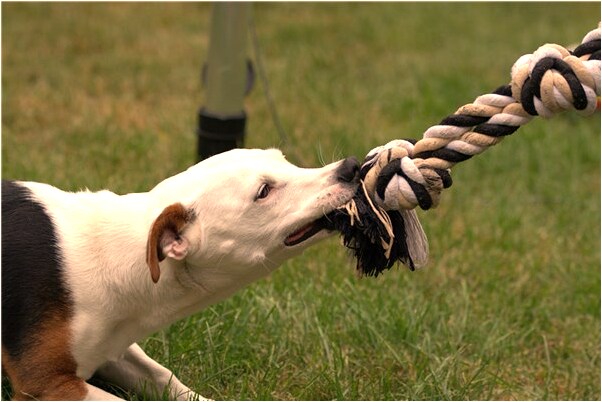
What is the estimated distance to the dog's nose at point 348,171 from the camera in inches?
126

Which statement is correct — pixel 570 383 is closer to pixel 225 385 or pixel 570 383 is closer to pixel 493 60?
pixel 225 385

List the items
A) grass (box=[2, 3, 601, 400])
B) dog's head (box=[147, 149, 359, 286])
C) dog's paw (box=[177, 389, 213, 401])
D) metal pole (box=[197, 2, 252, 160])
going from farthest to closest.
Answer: metal pole (box=[197, 2, 252, 160]) < grass (box=[2, 3, 601, 400]) < dog's paw (box=[177, 389, 213, 401]) < dog's head (box=[147, 149, 359, 286])

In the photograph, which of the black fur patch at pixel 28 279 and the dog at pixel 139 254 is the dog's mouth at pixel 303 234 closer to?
the dog at pixel 139 254

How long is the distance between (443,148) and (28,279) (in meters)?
1.32

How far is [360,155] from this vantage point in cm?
610

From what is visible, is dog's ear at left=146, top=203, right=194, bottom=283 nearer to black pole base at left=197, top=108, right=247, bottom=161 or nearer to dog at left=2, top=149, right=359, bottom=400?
dog at left=2, top=149, right=359, bottom=400

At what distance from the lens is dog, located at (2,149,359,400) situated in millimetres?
3201

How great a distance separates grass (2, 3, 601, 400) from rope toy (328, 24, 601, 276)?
0.66 m

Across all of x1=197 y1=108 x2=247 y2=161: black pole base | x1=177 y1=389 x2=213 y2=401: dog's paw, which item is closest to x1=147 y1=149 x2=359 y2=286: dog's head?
x1=177 y1=389 x2=213 y2=401: dog's paw

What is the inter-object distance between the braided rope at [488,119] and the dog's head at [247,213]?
0.47 feet

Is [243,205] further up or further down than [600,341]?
further up

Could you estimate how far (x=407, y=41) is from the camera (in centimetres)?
863

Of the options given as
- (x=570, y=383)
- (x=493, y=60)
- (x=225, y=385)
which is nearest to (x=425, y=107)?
(x=493, y=60)

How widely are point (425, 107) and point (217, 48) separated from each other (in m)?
1.90
